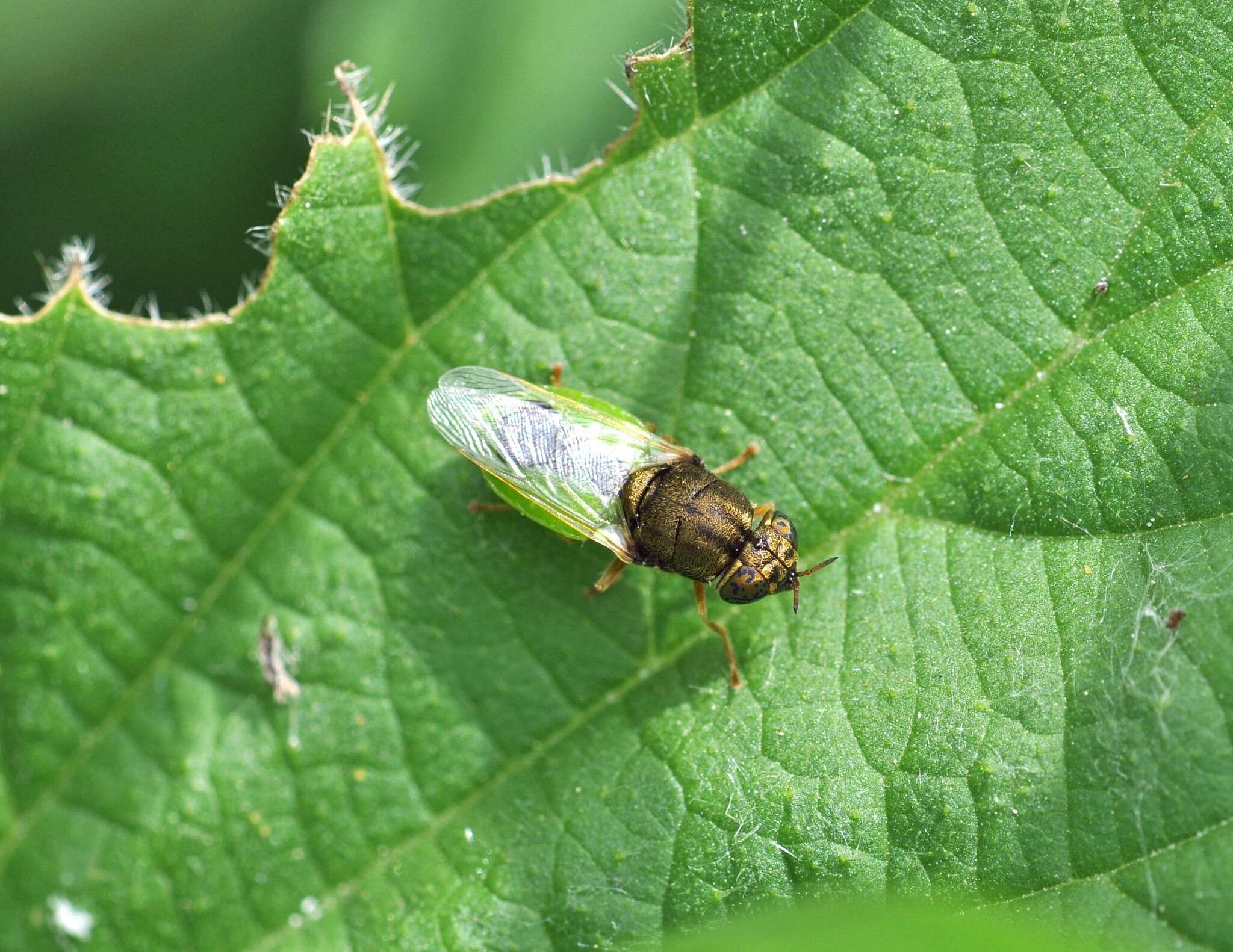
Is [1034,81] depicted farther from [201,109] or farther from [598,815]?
[201,109]

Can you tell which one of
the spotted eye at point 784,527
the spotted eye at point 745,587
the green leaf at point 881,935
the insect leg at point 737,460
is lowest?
the green leaf at point 881,935

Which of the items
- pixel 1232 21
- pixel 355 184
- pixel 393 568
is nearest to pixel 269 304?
pixel 355 184

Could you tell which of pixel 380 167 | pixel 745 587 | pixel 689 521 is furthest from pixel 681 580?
pixel 380 167

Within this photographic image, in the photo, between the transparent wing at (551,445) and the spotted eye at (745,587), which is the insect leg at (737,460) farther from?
the spotted eye at (745,587)

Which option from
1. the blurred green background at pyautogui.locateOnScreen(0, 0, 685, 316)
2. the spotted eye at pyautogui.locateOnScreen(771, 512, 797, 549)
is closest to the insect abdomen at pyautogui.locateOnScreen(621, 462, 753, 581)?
the spotted eye at pyautogui.locateOnScreen(771, 512, 797, 549)

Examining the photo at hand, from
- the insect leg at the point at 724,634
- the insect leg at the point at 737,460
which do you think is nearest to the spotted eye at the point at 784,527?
the insect leg at the point at 737,460

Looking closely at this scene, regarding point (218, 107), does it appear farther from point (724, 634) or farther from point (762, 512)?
point (724, 634)

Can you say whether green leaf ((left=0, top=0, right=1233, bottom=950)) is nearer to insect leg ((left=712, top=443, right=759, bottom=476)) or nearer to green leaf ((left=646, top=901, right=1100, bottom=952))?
insect leg ((left=712, top=443, right=759, bottom=476))
